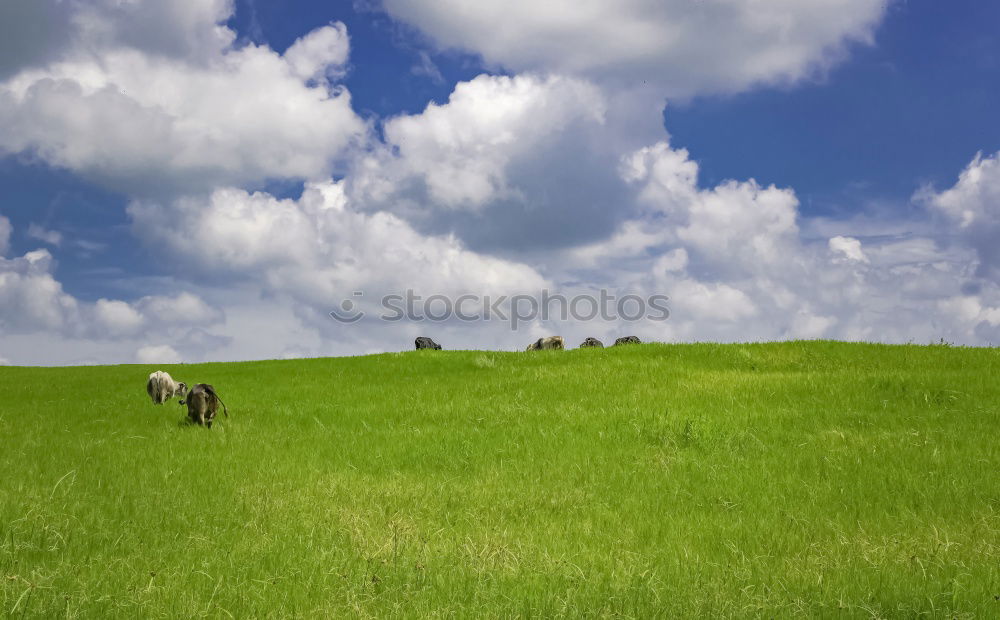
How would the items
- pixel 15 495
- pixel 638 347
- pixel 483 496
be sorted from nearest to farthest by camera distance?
pixel 15 495
pixel 483 496
pixel 638 347

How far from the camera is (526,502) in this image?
9.27m

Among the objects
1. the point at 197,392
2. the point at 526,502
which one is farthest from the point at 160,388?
the point at 526,502

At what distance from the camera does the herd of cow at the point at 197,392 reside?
15359mm

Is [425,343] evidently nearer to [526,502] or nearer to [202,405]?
[202,405]

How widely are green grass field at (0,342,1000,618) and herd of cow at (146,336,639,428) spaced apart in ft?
1.44

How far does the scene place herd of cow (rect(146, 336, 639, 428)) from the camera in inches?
605

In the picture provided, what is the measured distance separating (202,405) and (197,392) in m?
0.32

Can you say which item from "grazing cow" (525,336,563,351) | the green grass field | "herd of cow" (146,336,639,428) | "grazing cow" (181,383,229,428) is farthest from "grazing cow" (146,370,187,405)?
"grazing cow" (525,336,563,351)

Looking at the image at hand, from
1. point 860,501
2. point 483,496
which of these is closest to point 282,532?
point 483,496

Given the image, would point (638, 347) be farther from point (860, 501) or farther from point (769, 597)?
point (769, 597)

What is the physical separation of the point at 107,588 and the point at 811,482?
9439 millimetres

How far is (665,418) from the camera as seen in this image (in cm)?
1452

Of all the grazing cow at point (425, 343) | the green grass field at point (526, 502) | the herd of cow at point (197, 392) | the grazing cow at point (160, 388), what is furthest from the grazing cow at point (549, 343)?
the grazing cow at point (160, 388)

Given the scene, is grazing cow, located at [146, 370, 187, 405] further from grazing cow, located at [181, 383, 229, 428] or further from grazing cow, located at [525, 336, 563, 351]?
grazing cow, located at [525, 336, 563, 351]
